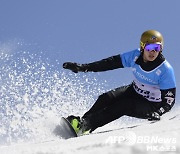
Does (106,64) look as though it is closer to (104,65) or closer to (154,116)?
(104,65)

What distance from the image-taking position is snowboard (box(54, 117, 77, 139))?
6315 mm

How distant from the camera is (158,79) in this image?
22.1 feet

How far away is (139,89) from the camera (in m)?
7.08

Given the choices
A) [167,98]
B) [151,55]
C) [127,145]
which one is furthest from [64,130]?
[127,145]

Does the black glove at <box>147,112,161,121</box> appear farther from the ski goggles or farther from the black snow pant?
the ski goggles

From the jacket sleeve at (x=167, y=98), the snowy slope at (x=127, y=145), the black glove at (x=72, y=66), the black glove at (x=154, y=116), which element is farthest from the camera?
→ the black glove at (x=72, y=66)

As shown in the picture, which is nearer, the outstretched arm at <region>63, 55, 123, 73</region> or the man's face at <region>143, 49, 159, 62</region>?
the man's face at <region>143, 49, 159, 62</region>

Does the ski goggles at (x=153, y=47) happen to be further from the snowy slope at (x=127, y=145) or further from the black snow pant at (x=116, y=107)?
the snowy slope at (x=127, y=145)

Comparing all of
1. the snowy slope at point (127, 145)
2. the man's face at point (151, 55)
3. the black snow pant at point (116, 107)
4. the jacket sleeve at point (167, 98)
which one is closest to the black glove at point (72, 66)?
the black snow pant at point (116, 107)

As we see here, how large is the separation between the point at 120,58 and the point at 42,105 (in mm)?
2723

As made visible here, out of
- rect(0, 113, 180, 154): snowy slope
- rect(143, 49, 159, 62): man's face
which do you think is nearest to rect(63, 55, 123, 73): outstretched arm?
rect(143, 49, 159, 62): man's face

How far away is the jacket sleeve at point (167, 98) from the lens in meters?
6.46

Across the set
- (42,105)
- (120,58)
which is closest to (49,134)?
(120,58)

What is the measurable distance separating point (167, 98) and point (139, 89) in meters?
0.71
